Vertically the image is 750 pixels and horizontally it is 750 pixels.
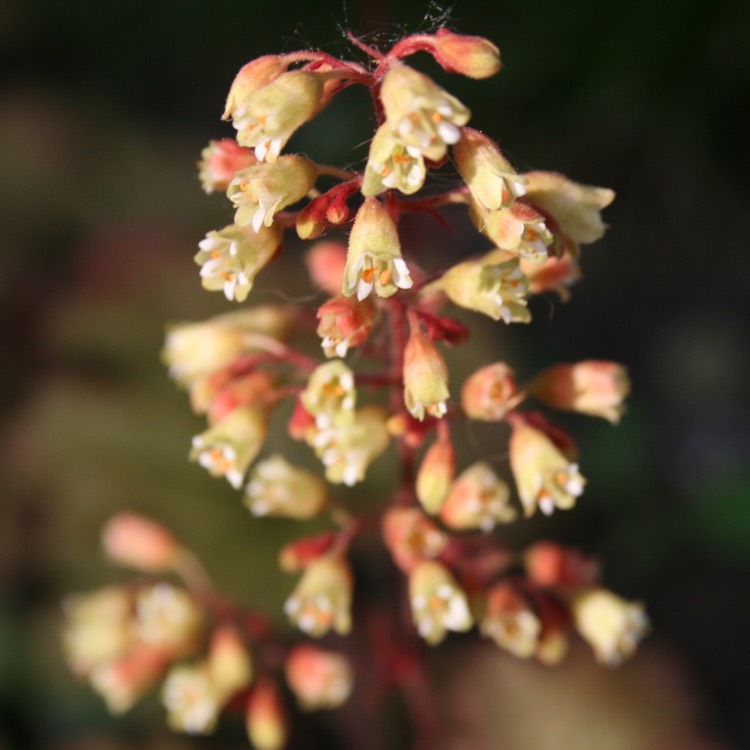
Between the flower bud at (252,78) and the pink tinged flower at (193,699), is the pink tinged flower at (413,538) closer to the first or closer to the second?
the pink tinged flower at (193,699)

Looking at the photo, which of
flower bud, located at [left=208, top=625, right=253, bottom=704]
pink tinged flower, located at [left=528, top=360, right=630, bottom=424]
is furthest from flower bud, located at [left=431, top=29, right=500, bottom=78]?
flower bud, located at [left=208, top=625, right=253, bottom=704]

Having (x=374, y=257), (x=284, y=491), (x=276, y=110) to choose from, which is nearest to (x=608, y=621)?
(x=284, y=491)

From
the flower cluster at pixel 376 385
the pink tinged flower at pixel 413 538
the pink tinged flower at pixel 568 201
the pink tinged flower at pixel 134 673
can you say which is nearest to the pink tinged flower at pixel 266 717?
the flower cluster at pixel 376 385

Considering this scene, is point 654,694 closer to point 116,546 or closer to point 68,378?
point 116,546

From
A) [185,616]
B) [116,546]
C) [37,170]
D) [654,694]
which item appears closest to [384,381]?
[185,616]

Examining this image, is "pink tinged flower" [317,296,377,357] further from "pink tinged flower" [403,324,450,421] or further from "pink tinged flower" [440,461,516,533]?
"pink tinged flower" [440,461,516,533]

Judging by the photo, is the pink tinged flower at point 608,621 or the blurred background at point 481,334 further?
the blurred background at point 481,334
